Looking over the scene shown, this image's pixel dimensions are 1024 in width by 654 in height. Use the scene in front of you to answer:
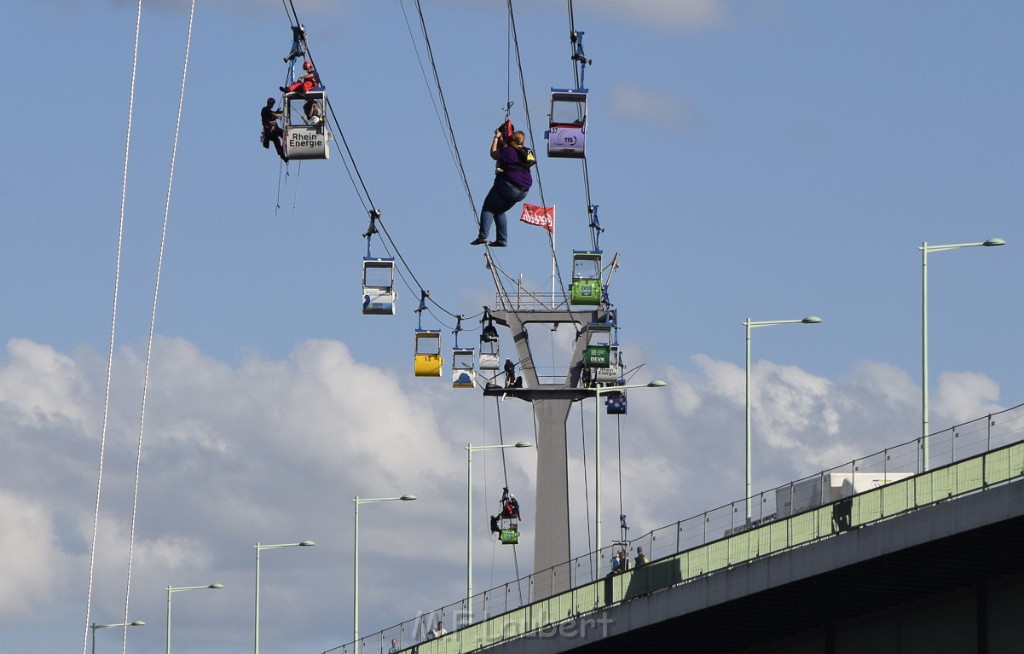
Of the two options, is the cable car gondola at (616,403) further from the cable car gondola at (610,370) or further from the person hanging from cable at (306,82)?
the person hanging from cable at (306,82)

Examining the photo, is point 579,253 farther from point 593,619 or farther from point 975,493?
point 975,493

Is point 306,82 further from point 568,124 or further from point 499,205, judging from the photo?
point 568,124

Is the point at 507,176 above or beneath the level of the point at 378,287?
beneath

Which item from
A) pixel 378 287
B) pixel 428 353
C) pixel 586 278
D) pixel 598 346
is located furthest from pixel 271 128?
pixel 598 346

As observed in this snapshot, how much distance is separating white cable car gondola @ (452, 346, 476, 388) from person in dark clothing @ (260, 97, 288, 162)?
4847 centimetres

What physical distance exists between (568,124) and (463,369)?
4290 centimetres

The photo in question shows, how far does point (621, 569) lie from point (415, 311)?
26852mm

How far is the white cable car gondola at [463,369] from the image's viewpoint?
96.5m

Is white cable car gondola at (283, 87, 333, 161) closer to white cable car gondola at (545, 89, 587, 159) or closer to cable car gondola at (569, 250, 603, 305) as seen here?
white cable car gondola at (545, 89, 587, 159)

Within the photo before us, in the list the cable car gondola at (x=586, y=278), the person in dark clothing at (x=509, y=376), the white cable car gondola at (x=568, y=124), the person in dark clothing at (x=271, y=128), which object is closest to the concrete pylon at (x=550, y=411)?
the person in dark clothing at (x=509, y=376)

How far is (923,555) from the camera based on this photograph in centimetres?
4953

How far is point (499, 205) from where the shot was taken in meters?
50.5

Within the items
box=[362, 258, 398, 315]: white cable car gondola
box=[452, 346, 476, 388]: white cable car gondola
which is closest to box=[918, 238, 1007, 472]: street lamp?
box=[362, 258, 398, 315]: white cable car gondola

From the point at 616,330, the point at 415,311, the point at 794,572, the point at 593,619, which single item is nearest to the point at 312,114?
the point at 794,572
